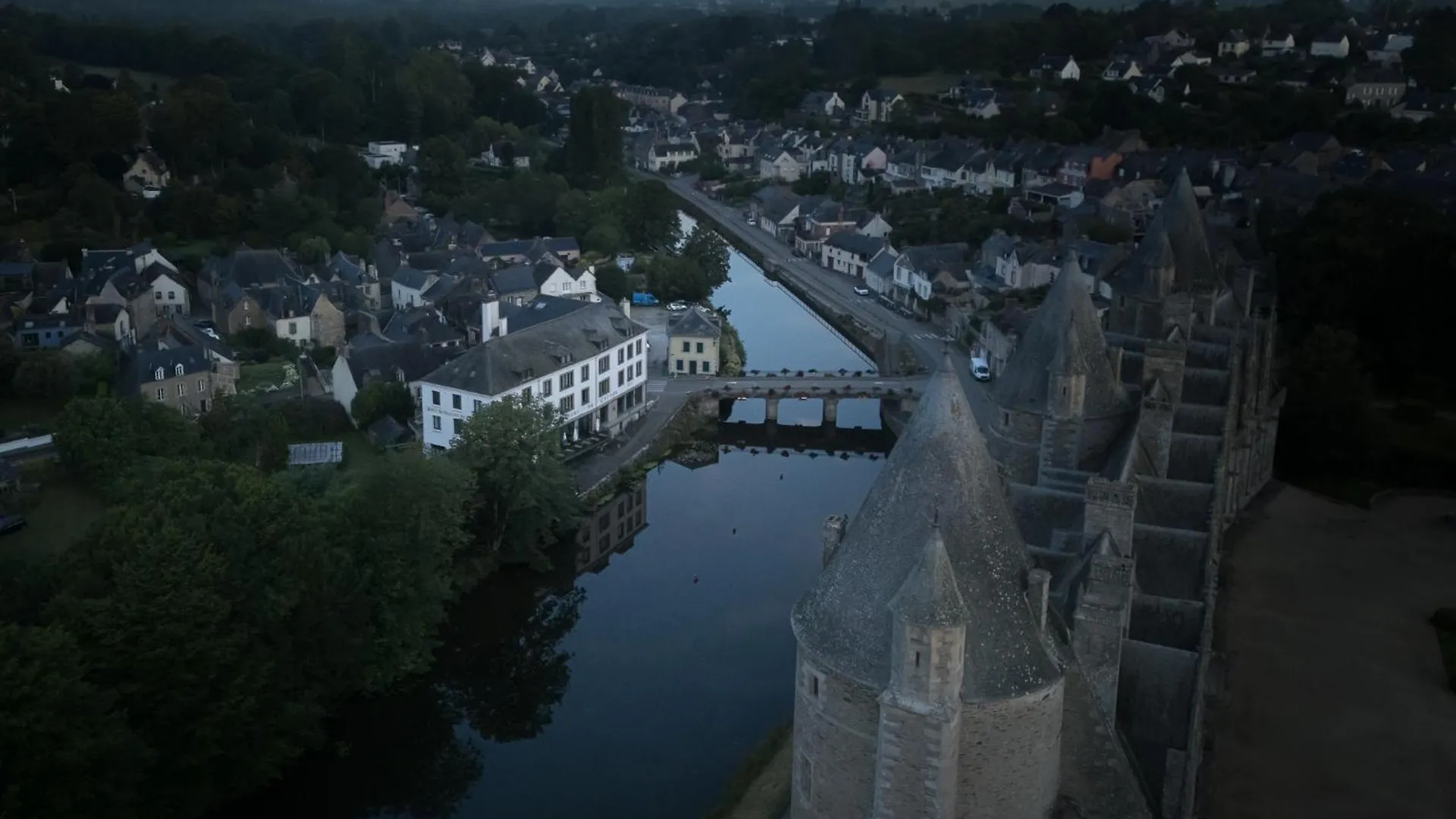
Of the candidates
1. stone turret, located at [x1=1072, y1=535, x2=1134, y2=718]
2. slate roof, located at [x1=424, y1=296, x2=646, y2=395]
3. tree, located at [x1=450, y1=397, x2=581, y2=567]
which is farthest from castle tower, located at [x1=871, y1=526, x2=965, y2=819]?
slate roof, located at [x1=424, y1=296, x2=646, y2=395]

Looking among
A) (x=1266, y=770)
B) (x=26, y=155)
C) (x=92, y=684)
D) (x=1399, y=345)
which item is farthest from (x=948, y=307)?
(x=26, y=155)

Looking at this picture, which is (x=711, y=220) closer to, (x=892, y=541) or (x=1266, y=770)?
(x=1266, y=770)

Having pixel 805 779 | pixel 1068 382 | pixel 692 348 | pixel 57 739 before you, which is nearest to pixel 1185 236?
pixel 1068 382

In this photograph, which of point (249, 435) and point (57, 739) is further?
point (249, 435)

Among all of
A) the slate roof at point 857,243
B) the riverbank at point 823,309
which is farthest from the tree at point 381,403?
the slate roof at point 857,243

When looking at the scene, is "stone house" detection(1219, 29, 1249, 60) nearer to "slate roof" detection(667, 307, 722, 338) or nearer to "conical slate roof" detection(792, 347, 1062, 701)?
"slate roof" detection(667, 307, 722, 338)

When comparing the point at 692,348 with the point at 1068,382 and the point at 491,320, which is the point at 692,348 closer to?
the point at 491,320

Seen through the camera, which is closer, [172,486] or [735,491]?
[172,486]
